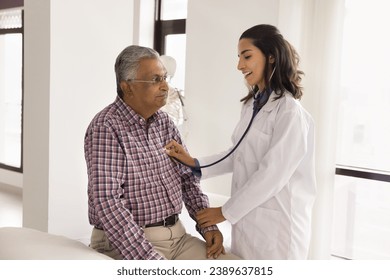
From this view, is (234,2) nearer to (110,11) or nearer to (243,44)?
(110,11)

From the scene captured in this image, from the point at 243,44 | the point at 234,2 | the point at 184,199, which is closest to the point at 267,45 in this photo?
the point at 243,44

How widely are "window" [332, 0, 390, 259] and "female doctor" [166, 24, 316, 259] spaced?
1753 mm

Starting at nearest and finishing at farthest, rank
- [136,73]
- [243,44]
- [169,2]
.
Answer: [136,73]
[243,44]
[169,2]

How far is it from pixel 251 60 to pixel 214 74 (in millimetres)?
2344

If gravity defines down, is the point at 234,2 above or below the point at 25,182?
above

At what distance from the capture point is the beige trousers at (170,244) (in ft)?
5.58

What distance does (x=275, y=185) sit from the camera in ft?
5.64

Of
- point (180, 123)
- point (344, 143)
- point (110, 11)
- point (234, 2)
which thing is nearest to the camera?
point (110, 11)

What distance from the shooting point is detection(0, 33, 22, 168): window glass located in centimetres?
646

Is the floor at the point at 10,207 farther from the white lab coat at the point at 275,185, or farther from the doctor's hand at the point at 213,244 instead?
the white lab coat at the point at 275,185

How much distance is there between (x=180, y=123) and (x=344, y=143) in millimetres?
1419

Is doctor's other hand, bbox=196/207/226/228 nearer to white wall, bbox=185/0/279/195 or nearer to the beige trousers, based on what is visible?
the beige trousers

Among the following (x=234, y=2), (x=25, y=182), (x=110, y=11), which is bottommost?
(x=25, y=182)

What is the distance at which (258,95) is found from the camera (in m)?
1.89
